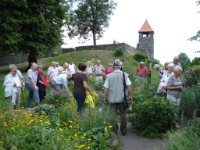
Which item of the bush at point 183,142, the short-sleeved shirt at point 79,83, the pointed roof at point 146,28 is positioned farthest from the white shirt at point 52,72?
the pointed roof at point 146,28

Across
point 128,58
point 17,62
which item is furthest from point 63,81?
point 17,62

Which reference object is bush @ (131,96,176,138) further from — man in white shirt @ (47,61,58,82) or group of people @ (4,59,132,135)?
man in white shirt @ (47,61,58,82)

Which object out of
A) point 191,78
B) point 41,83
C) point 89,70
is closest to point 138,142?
point 41,83

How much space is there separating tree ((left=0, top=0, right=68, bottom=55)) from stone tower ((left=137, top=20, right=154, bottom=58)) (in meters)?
20.1

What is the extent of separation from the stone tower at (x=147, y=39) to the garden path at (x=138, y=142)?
124ft

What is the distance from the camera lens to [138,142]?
23.4 ft

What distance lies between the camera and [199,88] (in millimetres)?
9484

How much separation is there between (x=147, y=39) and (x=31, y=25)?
26.8 metres

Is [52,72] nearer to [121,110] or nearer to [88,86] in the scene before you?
[88,86]

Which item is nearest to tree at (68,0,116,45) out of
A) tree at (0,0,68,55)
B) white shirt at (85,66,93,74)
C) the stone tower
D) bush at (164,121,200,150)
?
the stone tower

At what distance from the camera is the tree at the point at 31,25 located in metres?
22.9

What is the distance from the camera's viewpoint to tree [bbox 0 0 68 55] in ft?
75.1

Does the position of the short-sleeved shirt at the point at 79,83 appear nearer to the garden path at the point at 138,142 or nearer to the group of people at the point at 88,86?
the group of people at the point at 88,86

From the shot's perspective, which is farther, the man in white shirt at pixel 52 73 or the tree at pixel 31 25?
the tree at pixel 31 25
